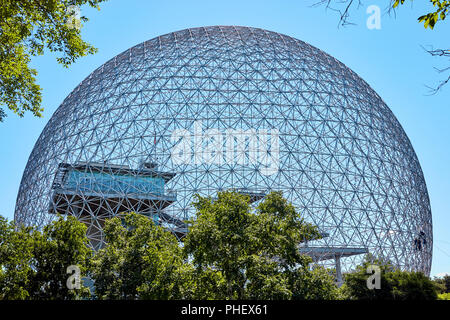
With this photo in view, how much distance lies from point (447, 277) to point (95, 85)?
127ft

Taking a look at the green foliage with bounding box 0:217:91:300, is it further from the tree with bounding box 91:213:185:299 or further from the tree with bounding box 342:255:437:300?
the tree with bounding box 342:255:437:300

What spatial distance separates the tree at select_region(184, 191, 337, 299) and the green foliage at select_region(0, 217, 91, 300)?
5509mm

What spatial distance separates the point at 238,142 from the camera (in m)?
24.4

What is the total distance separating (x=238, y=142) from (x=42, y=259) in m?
13.8

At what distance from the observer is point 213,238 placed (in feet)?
35.3

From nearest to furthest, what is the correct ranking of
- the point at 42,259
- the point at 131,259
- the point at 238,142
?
1. the point at 42,259
2. the point at 131,259
3. the point at 238,142

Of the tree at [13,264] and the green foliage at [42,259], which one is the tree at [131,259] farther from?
the tree at [13,264]

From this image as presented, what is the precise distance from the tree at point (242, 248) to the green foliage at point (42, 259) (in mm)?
5509

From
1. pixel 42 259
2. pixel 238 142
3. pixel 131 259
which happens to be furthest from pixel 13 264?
pixel 238 142

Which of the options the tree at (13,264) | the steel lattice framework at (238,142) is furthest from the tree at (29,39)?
the steel lattice framework at (238,142)

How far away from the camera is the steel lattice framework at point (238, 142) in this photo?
943 inches

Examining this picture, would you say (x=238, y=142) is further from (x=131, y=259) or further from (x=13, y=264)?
(x=13, y=264)
